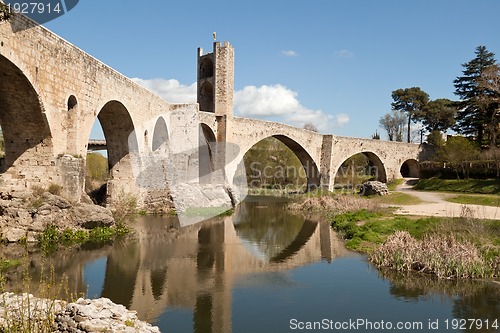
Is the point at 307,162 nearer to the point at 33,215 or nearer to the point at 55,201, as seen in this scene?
the point at 55,201

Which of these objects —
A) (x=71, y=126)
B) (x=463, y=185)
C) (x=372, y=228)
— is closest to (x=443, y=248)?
(x=372, y=228)

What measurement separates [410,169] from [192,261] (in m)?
42.7

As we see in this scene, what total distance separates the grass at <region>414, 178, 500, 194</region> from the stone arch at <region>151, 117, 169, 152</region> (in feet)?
68.6

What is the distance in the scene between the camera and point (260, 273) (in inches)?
431

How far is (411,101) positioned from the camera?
5384 centimetres

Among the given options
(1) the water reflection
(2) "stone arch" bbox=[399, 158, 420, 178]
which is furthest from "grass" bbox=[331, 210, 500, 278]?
(2) "stone arch" bbox=[399, 158, 420, 178]

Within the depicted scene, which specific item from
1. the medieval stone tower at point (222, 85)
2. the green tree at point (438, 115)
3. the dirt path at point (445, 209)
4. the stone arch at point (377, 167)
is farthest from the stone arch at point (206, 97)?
the green tree at point (438, 115)

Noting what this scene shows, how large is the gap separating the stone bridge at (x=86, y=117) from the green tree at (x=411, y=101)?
22717 mm

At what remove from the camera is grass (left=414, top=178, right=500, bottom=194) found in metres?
29.1

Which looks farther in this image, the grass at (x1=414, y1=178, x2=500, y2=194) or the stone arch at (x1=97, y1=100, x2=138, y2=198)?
the grass at (x1=414, y1=178, x2=500, y2=194)

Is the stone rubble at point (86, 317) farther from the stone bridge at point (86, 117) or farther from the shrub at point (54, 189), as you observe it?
the shrub at point (54, 189)

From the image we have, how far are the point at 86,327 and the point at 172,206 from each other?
55.6 feet

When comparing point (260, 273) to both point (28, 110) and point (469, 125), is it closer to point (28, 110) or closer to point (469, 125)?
point (28, 110)

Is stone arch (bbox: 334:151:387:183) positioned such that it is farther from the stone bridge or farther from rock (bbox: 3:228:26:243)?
rock (bbox: 3:228:26:243)
